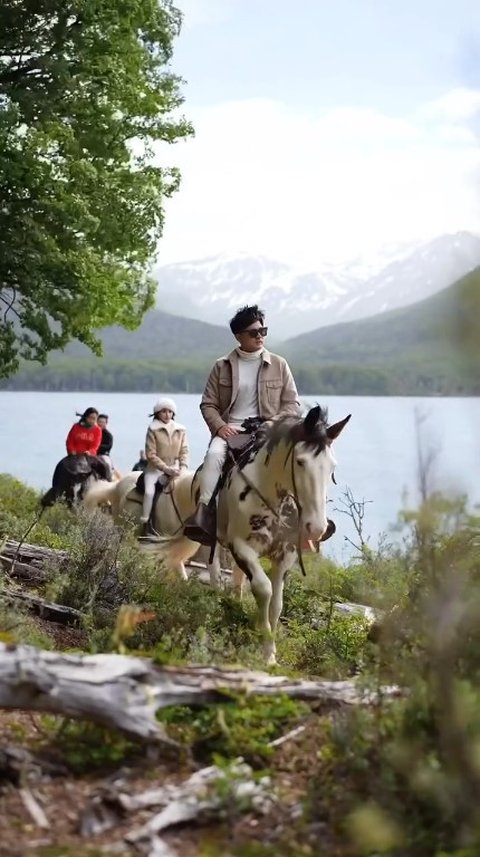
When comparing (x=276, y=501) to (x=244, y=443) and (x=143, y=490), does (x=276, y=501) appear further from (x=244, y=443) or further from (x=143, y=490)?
(x=143, y=490)

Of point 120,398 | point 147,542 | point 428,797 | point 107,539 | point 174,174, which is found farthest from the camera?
point 120,398

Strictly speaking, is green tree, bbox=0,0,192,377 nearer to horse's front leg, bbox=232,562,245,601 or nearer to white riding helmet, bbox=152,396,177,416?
white riding helmet, bbox=152,396,177,416

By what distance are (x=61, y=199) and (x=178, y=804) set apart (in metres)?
16.2

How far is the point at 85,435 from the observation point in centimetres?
2184

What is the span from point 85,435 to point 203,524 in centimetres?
1152

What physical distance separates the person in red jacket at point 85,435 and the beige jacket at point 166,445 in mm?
6962

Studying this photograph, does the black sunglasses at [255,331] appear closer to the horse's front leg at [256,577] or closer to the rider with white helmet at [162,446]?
the horse's front leg at [256,577]

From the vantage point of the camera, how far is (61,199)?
64.3 feet

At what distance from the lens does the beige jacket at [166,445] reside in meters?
14.7

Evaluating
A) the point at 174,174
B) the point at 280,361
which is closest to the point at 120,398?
the point at 174,174

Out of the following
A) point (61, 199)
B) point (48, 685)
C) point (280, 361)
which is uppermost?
point (61, 199)

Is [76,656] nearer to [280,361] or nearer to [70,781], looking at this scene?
[70,781]

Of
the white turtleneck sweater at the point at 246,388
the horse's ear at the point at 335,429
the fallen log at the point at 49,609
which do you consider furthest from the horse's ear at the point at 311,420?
the fallen log at the point at 49,609

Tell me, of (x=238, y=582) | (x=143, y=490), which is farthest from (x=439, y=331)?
(x=143, y=490)
